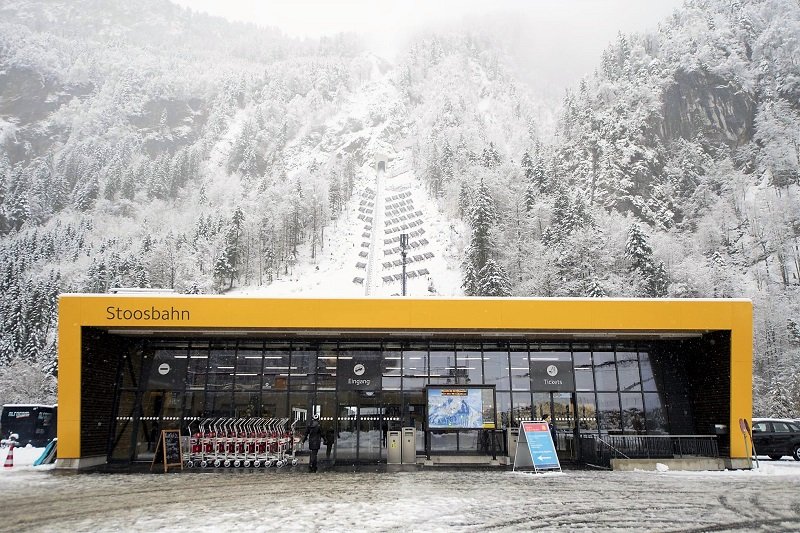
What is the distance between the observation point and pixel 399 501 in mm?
10820

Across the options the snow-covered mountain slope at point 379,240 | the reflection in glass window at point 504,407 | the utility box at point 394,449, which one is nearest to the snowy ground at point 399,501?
the utility box at point 394,449

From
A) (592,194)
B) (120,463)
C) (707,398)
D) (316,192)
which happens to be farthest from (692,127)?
(120,463)

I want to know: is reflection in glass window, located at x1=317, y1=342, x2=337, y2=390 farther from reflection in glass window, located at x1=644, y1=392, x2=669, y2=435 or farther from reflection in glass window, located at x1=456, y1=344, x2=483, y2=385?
reflection in glass window, located at x1=644, y1=392, x2=669, y2=435

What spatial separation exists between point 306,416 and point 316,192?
10721cm

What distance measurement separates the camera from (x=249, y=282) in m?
98.8

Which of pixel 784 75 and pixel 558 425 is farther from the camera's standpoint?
pixel 784 75

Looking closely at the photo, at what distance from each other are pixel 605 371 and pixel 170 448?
13.4 m

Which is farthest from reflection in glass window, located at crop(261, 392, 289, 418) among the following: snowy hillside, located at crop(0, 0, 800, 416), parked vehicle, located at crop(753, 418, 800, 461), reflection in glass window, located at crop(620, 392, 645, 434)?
snowy hillside, located at crop(0, 0, 800, 416)

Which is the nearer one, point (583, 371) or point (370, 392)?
point (370, 392)

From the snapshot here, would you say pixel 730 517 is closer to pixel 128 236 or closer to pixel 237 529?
pixel 237 529

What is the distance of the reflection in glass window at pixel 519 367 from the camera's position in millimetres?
18984

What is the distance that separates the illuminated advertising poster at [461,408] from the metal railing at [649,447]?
3.26 metres

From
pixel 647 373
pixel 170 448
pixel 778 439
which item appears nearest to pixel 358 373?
pixel 170 448

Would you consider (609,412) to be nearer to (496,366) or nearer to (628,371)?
(628,371)
